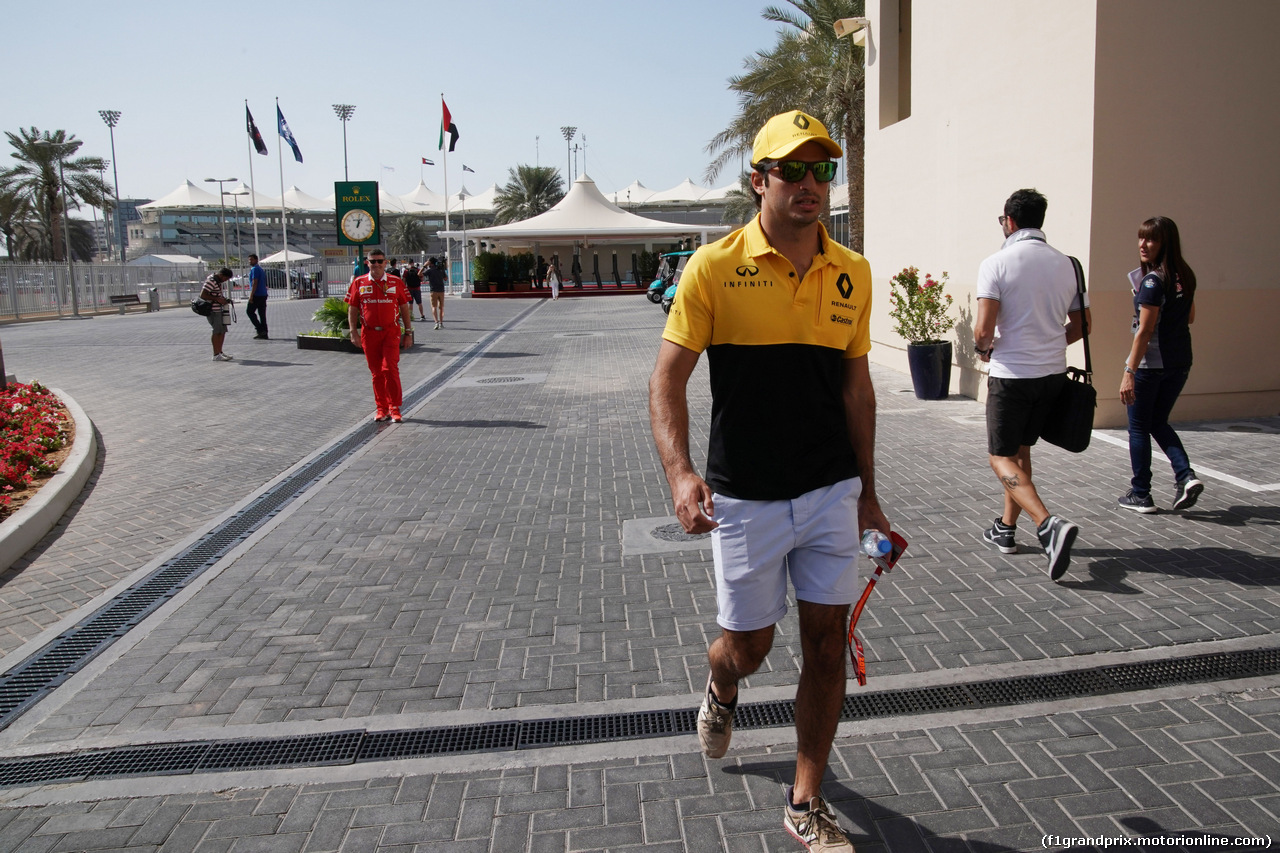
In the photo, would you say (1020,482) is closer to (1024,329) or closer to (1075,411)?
(1075,411)

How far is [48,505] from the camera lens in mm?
6699

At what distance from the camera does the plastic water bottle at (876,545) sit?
8.95 feet

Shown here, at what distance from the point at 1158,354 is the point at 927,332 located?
5108 mm

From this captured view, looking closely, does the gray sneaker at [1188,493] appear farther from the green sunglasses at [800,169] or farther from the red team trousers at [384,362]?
the red team trousers at [384,362]

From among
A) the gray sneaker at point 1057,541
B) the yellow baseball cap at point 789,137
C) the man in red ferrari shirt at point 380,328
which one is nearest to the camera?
the yellow baseball cap at point 789,137

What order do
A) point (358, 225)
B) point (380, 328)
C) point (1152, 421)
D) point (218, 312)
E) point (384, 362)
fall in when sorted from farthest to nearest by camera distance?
point (358, 225)
point (218, 312)
point (384, 362)
point (380, 328)
point (1152, 421)

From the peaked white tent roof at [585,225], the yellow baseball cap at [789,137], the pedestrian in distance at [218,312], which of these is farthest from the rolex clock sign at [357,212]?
the peaked white tent roof at [585,225]

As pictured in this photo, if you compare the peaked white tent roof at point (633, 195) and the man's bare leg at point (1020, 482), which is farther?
the peaked white tent roof at point (633, 195)

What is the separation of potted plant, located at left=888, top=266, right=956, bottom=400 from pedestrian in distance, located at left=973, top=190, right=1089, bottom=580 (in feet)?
18.5

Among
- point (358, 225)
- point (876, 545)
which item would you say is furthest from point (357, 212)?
point (876, 545)

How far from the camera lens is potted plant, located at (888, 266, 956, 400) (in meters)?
10.7

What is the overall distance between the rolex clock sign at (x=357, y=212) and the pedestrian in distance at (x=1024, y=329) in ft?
57.4

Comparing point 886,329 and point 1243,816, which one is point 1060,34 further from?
point 1243,816

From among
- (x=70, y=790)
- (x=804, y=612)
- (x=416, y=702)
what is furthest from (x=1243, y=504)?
(x=70, y=790)
